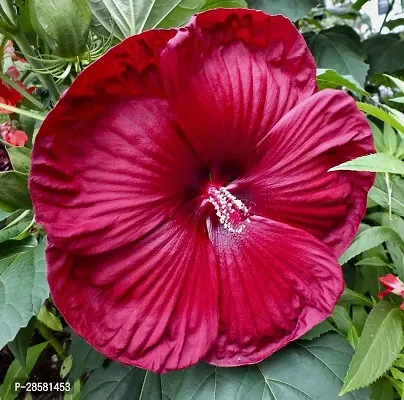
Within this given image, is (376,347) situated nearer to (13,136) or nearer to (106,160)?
(106,160)

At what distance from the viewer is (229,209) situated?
503 millimetres

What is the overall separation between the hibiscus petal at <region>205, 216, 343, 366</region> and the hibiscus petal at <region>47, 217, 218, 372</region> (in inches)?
0.7

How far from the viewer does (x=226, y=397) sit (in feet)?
1.71

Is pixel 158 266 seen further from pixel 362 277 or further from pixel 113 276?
pixel 362 277

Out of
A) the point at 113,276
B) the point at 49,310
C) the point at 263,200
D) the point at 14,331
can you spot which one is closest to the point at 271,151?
the point at 263,200

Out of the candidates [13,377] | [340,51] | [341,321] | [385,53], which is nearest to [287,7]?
[340,51]

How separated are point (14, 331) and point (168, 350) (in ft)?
0.46

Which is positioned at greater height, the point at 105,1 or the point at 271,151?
the point at 105,1

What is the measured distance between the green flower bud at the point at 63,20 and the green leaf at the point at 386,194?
0.41m

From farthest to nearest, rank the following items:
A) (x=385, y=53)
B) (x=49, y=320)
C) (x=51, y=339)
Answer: (x=385, y=53) < (x=51, y=339) < (x=49, y=320)

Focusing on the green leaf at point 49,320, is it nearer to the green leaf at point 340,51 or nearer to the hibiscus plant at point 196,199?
the hibiscus plant at point 196,199

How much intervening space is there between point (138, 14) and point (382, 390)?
50cm

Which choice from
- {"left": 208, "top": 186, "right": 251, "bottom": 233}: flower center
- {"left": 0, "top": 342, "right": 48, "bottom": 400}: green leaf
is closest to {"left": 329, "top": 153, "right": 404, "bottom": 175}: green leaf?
{"left": 208, "top": 186, "right": 251, "bottom": 233}: flower center

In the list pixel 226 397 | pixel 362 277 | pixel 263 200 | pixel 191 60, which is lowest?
pixel 362 277
